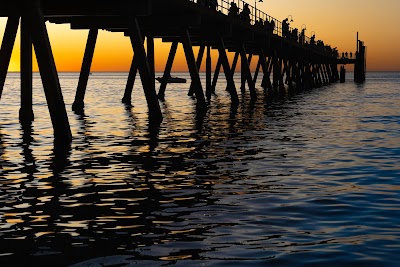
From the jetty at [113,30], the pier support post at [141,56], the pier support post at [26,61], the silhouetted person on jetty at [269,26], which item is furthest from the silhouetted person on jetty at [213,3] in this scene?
the silhouetted person on jetty at [269,26]

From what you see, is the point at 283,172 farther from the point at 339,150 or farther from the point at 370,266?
the point at 370,266

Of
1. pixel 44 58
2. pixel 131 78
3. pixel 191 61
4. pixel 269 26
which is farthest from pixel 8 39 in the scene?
pixel 269 26

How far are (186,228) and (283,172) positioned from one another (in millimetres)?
5829

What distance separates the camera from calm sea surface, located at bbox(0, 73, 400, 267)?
28.5ft

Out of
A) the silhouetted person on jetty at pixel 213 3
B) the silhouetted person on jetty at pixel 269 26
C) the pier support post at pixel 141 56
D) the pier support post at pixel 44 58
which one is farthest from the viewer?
the silhouetted person on jetty at pixel 269 26

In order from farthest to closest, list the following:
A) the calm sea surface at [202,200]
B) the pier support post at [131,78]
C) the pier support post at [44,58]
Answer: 1. the pier support post at [131,78]
2. the pier support post at [44,58]
3. the calm sea surface at [202,200]

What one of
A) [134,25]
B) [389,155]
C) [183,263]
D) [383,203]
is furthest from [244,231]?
[134,25]

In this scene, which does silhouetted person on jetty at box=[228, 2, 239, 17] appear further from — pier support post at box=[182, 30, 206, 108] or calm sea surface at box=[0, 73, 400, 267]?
calm sea surface at box=[0, 73, 400, 267]

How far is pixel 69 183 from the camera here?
1418 centimetres

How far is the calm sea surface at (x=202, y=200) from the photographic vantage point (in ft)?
28.5

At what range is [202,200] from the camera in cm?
1217

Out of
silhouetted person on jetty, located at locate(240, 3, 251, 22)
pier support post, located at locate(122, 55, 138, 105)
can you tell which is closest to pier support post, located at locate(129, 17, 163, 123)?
pier support post, located at locate(122, 55, 138, 105)

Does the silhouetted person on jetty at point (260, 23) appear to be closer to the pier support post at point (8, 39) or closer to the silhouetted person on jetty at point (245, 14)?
the silhouetted person on jetty at point (245, 14)

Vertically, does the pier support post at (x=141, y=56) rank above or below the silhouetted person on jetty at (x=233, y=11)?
below
